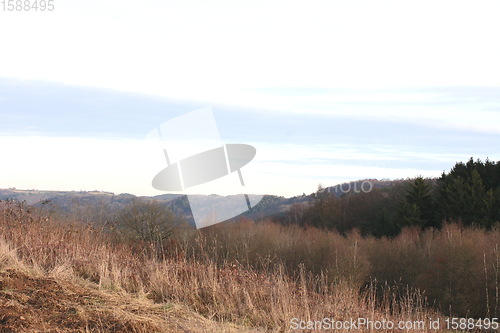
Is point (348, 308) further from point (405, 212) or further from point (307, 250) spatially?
point (405, 212)

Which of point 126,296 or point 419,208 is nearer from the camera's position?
point 126,296

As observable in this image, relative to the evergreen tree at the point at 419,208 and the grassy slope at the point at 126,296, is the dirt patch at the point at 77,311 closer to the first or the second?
the grassy slope at the point at 126,296

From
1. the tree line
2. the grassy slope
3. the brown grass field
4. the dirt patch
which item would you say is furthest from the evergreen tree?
the dirt patch

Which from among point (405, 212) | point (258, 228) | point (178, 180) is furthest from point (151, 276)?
point (405, 212)

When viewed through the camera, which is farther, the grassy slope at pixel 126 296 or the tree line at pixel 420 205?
the tree line at pixel 420 205

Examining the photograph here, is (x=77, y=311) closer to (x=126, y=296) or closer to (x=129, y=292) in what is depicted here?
(x=126, y=296)

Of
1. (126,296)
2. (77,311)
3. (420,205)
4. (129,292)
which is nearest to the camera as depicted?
(77,311)

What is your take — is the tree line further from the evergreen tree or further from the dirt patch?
the dirt patch

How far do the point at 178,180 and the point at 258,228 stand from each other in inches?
1836

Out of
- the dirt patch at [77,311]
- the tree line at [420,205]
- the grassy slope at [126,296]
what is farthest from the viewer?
the tree line at [420,205]

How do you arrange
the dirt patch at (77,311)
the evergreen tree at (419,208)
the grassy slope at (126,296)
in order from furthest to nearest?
1. the evergreen tree at (419,208)
2. the grassy slope at (126,296)
3. the dirt patch at (77,311)

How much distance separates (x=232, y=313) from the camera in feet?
16.2

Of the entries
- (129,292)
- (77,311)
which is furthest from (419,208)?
(77,311)

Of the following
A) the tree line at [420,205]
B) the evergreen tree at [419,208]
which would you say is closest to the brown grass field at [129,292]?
the tree line at [420,205]
